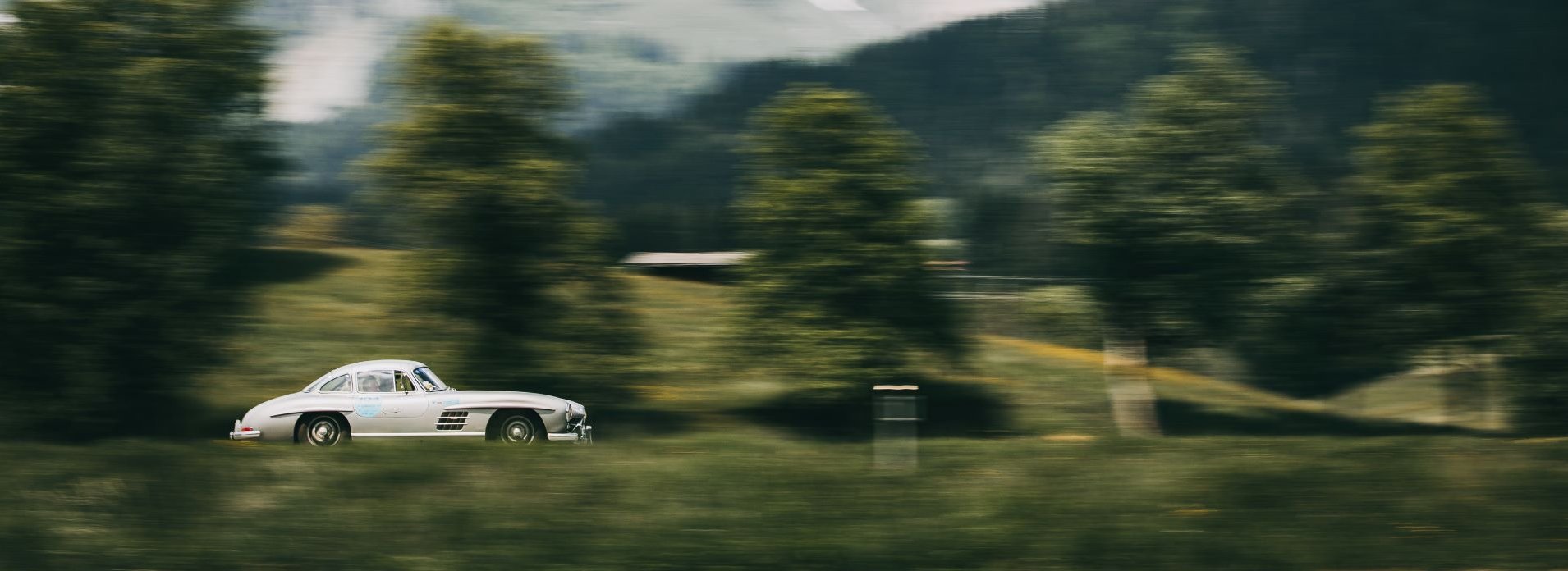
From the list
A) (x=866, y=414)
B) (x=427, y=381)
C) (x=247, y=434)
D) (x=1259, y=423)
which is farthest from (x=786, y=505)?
(x=1259, y=423)

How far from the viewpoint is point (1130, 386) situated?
28.6 meters

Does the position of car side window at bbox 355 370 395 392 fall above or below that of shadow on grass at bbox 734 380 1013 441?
above

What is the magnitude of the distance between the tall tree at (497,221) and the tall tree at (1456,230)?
53.7 feet

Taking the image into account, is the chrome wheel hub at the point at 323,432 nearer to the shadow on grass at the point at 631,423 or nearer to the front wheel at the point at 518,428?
the front wheel at the point at 518,428

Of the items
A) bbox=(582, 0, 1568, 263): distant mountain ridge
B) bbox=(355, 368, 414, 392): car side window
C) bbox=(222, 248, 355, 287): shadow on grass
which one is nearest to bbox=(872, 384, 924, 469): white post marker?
bbox=(355, 368, 414, 392): car side window

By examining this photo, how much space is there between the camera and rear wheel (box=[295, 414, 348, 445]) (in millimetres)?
15141

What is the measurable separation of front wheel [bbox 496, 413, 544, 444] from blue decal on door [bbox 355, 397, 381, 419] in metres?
1.43

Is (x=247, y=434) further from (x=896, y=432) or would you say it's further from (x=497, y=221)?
(x=896, y=432)

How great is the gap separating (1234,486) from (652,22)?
1228 inches

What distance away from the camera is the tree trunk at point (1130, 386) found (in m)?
27.9

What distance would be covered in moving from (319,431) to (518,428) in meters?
2.30

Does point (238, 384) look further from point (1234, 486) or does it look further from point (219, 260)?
point (1234, 486)

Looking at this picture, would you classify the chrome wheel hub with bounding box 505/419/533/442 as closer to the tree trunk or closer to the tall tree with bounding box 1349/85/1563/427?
the tree trunk

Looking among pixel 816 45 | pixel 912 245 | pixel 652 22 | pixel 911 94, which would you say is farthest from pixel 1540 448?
pixel 652 22
